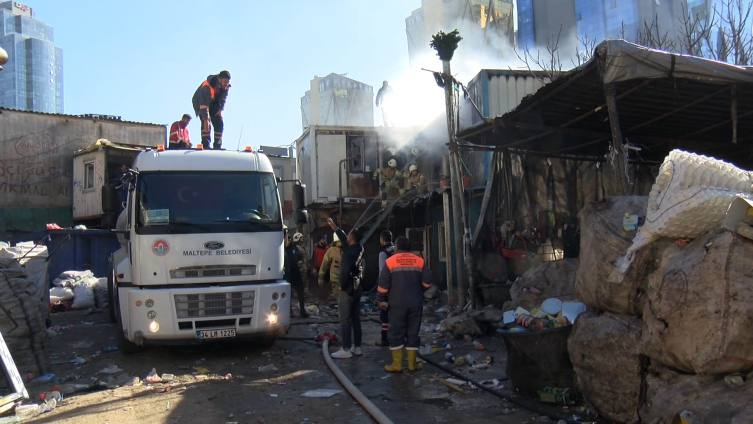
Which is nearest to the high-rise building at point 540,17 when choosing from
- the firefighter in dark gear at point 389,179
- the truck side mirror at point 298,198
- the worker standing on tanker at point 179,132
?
the firefighter in dark gear at point 389,179

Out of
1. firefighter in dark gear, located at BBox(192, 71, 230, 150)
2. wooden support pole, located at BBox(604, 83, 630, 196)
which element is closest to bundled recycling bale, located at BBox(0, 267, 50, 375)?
firefighter in dark gear, located at BBox(192, 71, 230, 150)

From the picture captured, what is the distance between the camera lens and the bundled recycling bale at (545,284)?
812 cm

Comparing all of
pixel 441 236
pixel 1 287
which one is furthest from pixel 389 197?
pixel 1 287

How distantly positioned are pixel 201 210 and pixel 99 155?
12951mm

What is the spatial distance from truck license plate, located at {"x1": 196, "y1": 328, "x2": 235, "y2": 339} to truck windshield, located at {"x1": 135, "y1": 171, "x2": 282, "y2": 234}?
1.28 meters

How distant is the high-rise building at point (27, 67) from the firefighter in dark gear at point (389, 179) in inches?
2395

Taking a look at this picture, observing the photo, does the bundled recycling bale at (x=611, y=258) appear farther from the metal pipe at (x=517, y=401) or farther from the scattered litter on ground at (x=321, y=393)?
the scattered litter on ground at (x=321, y=393)

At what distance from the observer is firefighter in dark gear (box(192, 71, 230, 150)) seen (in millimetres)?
9797

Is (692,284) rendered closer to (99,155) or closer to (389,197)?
(389,197)

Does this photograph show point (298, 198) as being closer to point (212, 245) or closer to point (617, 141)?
point (212, 245)

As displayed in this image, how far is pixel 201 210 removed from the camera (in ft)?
25.3

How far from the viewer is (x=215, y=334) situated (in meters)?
7.54

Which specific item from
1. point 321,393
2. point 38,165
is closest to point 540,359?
point 321,393

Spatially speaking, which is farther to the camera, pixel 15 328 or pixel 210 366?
pixel 210 366
